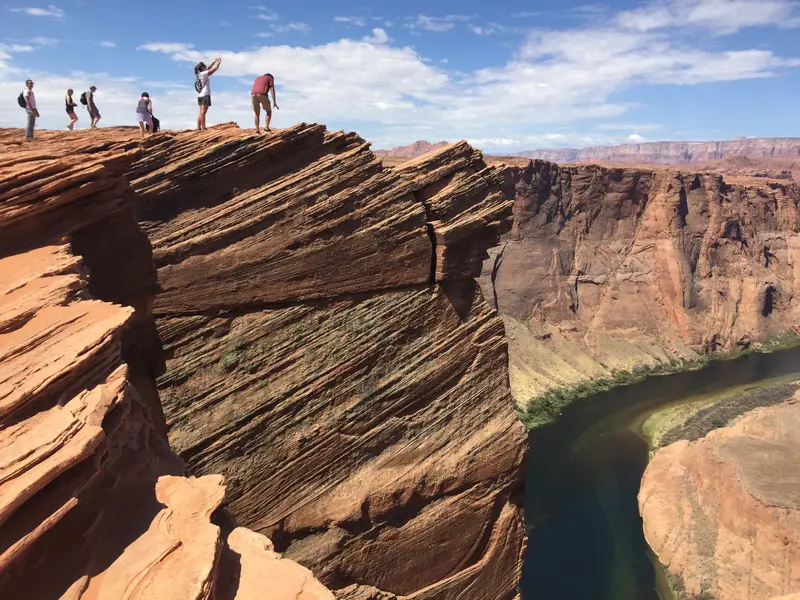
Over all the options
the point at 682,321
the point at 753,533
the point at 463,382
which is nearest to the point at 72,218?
the point at 463,382

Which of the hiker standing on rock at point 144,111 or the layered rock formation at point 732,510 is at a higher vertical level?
the hiker standing on rock at point 144,111

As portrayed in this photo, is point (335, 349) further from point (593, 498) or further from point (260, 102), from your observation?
point (593, 498)

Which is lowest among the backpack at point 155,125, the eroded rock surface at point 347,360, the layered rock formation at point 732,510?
the layered rock formation at point 732,510

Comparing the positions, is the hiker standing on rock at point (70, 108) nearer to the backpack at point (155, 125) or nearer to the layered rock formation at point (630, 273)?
the backpack at point (155, 125)

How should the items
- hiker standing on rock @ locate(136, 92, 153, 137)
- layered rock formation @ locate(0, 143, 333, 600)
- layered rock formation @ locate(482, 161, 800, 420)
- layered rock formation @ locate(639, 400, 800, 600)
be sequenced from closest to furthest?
layered rock formation @ locate(0, 143, 333, 600), hiker standing on rock @ locate(136, 92, 153, 137), layered rock formation @ locate(639, 400, 800, 600), layered rock formation @ locate(482, 161, 800, 420)

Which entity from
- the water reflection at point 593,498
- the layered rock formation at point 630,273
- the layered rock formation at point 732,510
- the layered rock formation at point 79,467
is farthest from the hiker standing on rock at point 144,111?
the layered rock formation at point 630,273

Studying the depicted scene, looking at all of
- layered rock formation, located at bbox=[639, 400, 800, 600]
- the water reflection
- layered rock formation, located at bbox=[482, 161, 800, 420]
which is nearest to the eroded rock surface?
the water reflection

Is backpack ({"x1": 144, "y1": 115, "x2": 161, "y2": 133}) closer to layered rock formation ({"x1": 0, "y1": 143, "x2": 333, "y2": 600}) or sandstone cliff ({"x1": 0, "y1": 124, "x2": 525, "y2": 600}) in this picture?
sandstone cliff ({"x1": 0, "y1": 124, "x2": 525, "y2": 600})
